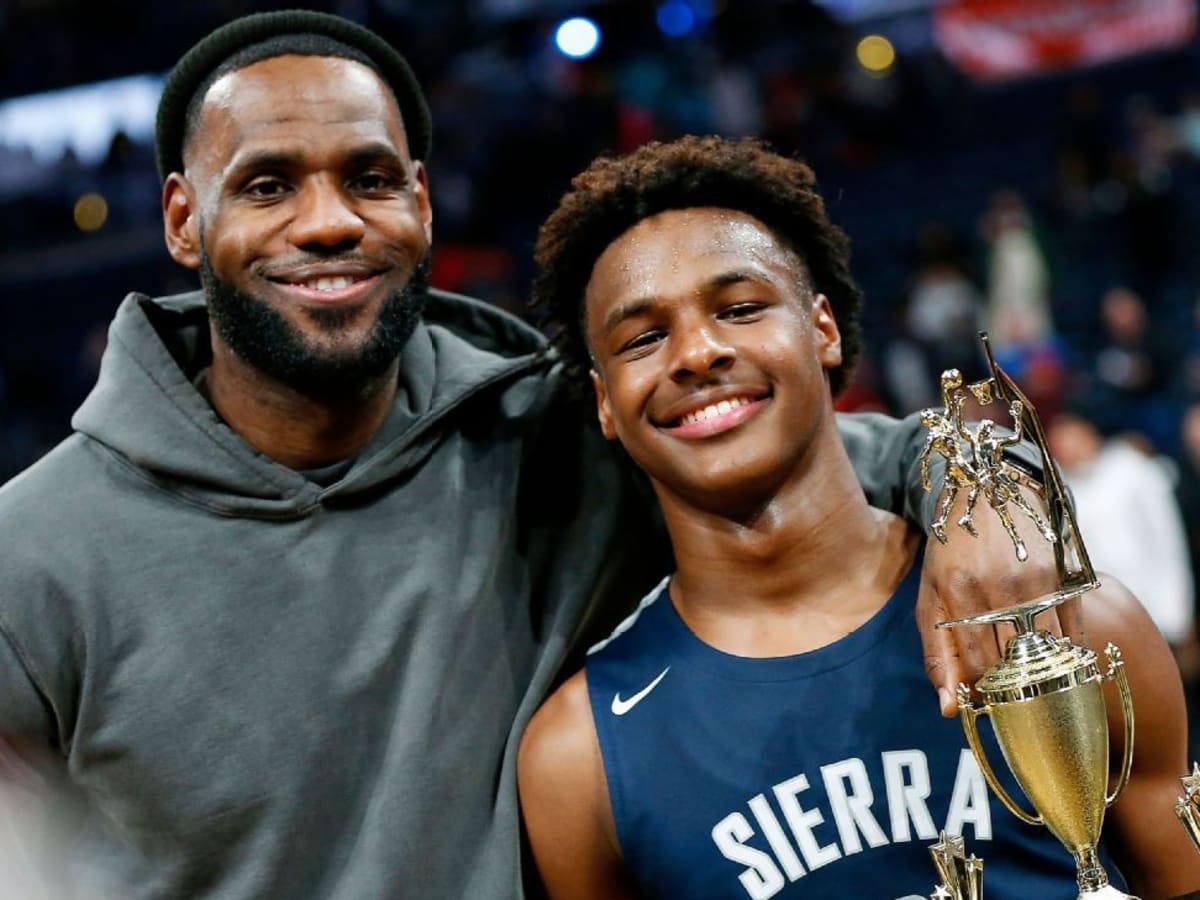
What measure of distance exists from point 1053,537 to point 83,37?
566 inches

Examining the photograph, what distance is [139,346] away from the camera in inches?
99.8

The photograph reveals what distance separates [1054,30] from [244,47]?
1130cm

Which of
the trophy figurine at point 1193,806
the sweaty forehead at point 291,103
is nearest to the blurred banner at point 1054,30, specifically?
the sweaty forehead at point 291,103

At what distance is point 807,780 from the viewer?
2168 mm

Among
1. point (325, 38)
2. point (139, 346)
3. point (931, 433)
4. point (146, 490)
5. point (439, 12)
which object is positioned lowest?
point (931, 433)

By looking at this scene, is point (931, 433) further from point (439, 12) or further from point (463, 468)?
point (439, 12)

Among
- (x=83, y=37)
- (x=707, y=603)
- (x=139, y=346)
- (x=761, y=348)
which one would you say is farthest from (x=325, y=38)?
(x=83, y=37)

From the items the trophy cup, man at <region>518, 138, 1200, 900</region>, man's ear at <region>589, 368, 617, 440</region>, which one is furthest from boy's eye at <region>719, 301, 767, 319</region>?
the trophy cup

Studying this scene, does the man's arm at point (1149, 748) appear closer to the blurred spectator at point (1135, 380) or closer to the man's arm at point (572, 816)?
the man's arm at point (572, 816)

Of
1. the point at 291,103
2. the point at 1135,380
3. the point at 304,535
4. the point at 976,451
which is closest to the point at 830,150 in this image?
the point at 1135,380

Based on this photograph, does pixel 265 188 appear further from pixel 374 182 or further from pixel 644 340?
pixel 644 340

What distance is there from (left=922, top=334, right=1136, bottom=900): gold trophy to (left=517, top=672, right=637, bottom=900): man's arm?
639 mm

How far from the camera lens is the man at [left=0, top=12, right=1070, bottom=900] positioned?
222cm

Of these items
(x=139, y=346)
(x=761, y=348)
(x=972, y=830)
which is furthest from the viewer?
(x=139, y=346)
